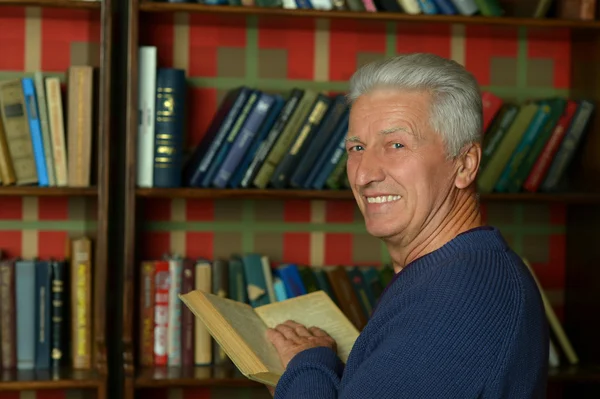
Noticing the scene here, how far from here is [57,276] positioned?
2.59 meters

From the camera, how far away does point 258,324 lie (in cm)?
182

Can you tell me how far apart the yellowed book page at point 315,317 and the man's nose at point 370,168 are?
41 centimetres

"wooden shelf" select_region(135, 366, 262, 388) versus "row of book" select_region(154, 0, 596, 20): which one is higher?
"row of book" select_region(154, 0, 596, 20)

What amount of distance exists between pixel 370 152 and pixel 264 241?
137 centimetres

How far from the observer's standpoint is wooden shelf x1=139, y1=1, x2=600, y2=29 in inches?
97.8

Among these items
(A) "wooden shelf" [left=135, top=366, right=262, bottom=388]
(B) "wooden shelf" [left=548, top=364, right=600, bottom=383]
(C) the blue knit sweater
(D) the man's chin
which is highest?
(D) the man's chin

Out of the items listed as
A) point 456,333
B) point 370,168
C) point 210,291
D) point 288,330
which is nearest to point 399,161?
point 370,168

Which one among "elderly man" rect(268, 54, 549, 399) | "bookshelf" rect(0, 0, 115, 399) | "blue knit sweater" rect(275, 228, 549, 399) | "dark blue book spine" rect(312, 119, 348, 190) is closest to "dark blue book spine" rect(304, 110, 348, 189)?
"dark blue book spine" rect(312, 119, 348, 190)

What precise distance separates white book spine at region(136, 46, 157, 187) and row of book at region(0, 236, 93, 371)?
0.28m

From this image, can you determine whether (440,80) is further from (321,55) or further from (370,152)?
(321,55)

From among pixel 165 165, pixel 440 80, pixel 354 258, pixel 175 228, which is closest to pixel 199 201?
pixel 175 228

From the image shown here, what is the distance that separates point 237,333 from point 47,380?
1.01 metres

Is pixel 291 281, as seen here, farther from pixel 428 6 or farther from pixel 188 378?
pixel 428 6

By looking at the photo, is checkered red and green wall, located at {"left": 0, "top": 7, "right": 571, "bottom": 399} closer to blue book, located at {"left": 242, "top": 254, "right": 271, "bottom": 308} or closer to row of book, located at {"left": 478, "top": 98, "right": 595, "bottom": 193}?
blue book, located at {"left": 242, "top": 254, "right": 271, "bottom": 308}
